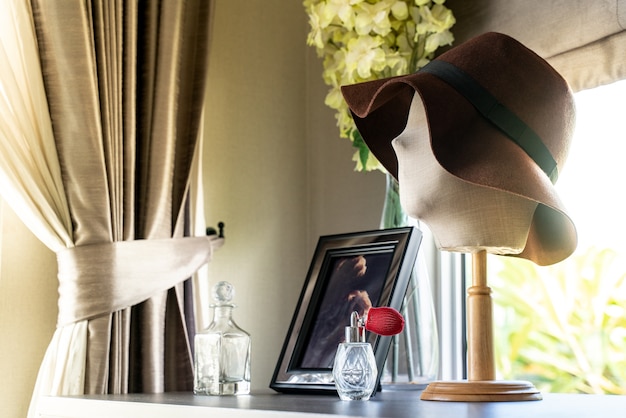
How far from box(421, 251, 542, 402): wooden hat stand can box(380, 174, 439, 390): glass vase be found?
300 mm

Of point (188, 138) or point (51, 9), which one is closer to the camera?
point (51, 9)

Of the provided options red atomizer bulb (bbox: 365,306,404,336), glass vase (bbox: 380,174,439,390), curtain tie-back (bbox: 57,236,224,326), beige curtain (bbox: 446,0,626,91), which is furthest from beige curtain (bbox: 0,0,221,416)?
beige curtain (bbox: 446,0,626,91)

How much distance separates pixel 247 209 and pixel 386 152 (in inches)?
26.6

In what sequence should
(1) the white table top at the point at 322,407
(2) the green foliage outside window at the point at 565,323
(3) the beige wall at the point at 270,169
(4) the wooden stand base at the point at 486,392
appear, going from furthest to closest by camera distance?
(3) the beige wall at the point at 270,169 < (2) the green foliage outside window at the point at 565,323 < (4) the wooden stand base at the point at 486,392 < (1) the white table top at the point at 322,407

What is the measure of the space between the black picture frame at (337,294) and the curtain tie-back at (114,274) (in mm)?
270

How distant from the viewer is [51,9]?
4.89 feet

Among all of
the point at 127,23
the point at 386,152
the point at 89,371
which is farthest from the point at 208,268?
the point at 386,152

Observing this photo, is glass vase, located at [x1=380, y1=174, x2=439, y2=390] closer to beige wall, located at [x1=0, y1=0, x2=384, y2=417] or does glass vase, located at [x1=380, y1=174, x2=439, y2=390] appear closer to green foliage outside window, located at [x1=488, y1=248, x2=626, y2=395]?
green foliage outside window, located at [x1=488, y1=248, x2=626, y2=395]

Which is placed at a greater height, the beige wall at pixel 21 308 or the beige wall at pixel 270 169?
the beige wall at pixel 270 169

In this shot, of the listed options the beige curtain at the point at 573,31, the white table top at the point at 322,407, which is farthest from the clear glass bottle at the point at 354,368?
the beige curtain at the point at 573,31

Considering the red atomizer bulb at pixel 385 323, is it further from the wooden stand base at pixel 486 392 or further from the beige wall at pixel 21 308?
the beige wall at pixel 21 308

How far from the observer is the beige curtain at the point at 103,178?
1.45m

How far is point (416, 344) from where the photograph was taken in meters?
1.41

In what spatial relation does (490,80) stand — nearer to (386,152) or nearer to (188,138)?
(386,152)
